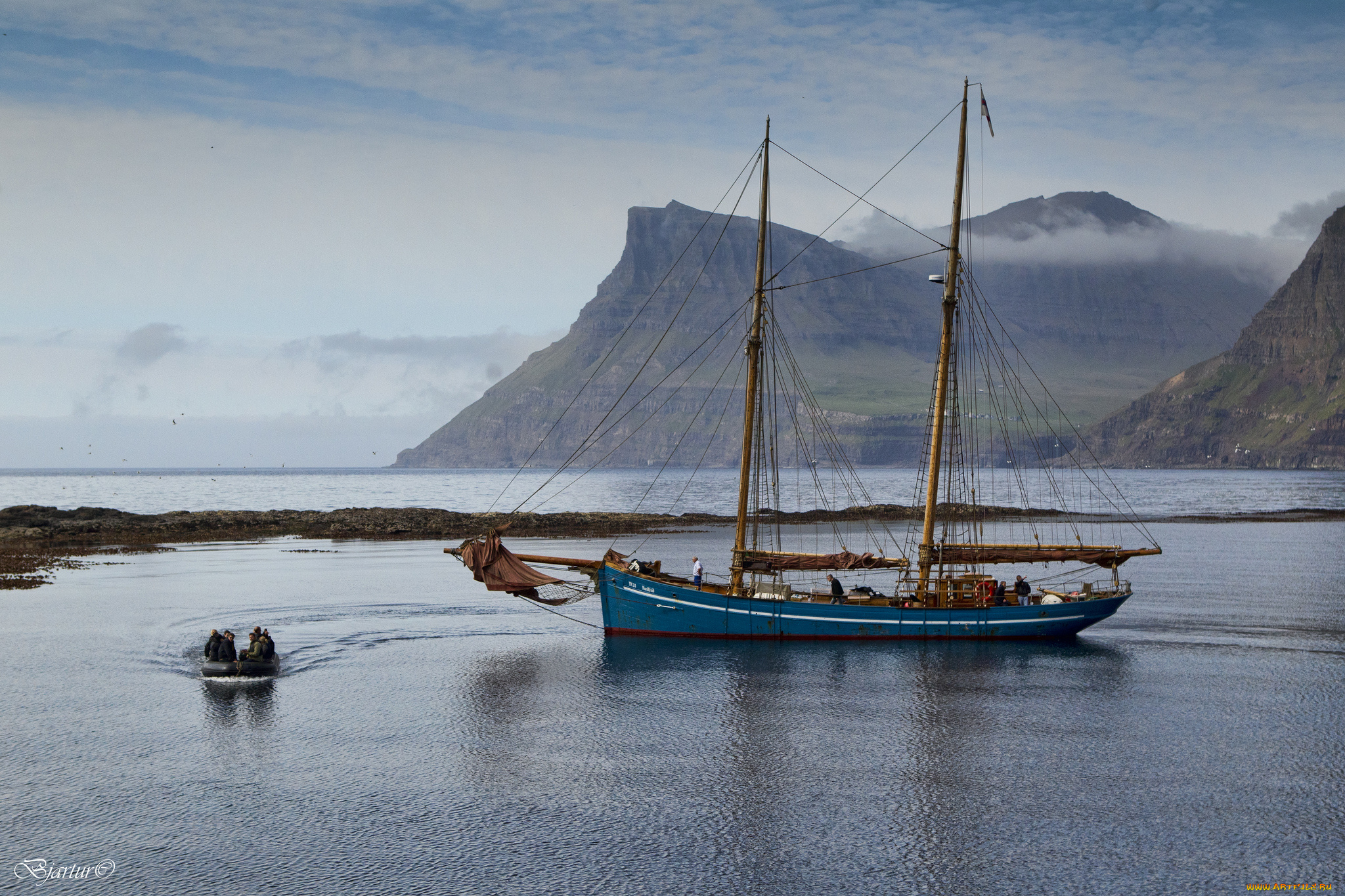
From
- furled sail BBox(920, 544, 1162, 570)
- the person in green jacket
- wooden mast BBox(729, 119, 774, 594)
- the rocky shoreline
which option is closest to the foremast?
wooden mast BBox(729, 119, 774, 594)

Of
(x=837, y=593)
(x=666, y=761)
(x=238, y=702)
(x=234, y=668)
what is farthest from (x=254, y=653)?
(x=837, y=593)

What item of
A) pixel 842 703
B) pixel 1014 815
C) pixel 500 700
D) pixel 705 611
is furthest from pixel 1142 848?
pixel 705 611

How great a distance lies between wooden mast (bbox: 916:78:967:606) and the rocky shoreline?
151 ft

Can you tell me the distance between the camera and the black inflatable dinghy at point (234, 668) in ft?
150

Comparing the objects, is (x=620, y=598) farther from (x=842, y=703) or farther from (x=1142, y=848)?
(x=1142, y=848)

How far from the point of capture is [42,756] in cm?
3341

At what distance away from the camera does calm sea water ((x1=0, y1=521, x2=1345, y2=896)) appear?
2527 centimetres

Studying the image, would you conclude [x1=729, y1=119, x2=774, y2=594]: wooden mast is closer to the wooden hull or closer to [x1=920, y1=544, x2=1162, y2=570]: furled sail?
the wooden hull

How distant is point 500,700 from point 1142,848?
82.7 ft

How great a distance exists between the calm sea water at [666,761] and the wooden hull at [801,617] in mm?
1066

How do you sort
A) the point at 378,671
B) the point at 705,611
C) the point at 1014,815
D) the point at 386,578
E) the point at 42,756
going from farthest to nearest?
1. the point at 386,578
2. the point at 705,611
3. the point at 378,671
4. the point at 42,756
5. the point at 1014,815

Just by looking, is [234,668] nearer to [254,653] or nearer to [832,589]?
[254,653]

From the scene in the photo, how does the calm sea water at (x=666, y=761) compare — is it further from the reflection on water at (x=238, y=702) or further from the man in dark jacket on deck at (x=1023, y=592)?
the man in dark jacket on deck at (x=1023, y=592)

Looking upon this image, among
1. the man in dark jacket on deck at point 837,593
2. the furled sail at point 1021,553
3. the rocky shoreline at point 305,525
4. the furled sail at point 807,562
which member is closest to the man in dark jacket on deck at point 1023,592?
the furled sail at point 1021,553
